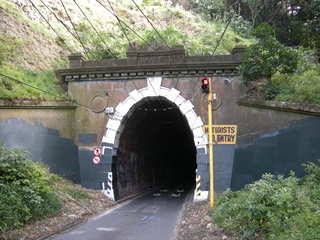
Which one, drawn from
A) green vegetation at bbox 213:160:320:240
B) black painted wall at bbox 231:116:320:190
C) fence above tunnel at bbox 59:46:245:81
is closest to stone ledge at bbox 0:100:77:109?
fence above tunnel at bbox 59:46:245:81

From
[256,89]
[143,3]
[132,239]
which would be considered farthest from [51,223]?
[143,3]

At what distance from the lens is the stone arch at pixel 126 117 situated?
14.3m

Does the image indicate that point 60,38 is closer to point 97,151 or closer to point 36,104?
point 36,104

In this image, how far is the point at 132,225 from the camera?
387 inches

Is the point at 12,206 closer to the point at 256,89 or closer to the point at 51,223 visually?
the point at 51,223

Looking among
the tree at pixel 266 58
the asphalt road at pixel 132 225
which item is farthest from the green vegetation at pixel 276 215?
the tree at pixel 266 58

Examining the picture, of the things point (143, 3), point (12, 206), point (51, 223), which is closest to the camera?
point (12, 206)

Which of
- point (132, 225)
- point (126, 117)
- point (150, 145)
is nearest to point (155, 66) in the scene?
point (126, 117)

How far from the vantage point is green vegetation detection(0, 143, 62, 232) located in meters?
7.67

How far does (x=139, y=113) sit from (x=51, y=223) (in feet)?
28.3

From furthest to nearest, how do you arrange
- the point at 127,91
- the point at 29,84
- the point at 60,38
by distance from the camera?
the point at 60,38 → the point at 127,91 → the point at 29,84

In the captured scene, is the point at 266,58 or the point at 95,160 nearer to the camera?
the point at 266,58

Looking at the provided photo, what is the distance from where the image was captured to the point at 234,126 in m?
13.8

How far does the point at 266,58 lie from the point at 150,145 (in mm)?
12071
